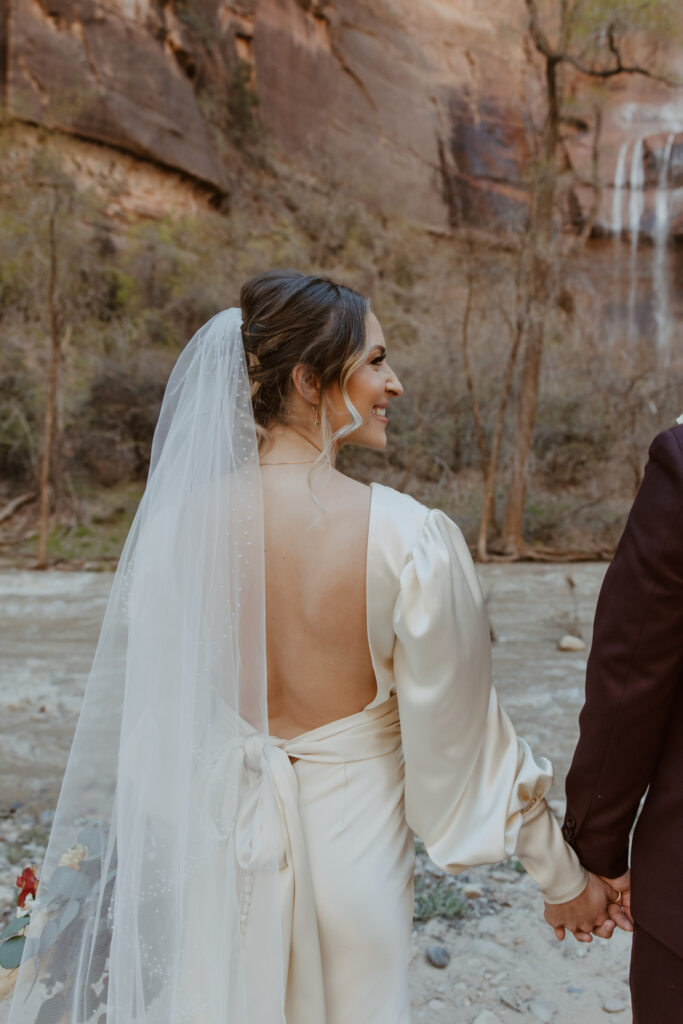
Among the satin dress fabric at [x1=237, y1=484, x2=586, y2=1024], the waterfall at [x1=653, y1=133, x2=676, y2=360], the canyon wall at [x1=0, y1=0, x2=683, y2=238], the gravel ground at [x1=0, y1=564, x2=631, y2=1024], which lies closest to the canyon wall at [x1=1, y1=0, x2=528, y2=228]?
the canyon wall at [x1=0, y1=0, x2=683, y2=238]

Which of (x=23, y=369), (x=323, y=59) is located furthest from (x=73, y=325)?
(x=323, y=59)

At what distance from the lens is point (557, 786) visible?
13.4 feet

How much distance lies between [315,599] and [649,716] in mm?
534

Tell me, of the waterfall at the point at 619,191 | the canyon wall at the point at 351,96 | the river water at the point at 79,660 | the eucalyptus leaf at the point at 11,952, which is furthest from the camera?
the waterfall at the point at 619,191

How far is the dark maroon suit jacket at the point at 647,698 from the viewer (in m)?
1.08

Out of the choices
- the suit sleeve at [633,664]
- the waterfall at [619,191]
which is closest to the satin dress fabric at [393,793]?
the suit sleeve at [633,664]

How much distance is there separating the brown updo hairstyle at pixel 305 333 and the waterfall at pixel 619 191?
21.6 m

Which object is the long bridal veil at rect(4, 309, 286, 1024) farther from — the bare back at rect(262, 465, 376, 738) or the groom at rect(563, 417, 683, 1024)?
the groom at rect(563, 417, 683, 1024)

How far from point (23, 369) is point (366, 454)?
6058 millimetres

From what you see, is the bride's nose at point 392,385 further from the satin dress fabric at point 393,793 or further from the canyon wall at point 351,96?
the canyon wall at point 351,96

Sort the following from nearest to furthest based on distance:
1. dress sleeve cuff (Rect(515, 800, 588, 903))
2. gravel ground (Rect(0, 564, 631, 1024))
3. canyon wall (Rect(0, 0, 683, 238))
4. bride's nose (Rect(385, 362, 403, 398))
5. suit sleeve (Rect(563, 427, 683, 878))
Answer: suit sleeve (Rect(563, 427, 683, 878)) < dress sleeve cuff (Rect(515, 800, 588, 903)) < bride's nose (Rect(385, 362, 403, 398)) < gravel ground (Rect(0, 564, 631, 1024)) < canyon wall (Rect(0, 0, 683, 238))

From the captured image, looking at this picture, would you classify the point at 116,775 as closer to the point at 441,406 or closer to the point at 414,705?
the point at 414,705

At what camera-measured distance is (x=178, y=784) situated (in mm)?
1384

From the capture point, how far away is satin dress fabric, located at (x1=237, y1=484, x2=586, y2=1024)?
Answer: 1.30 meters
